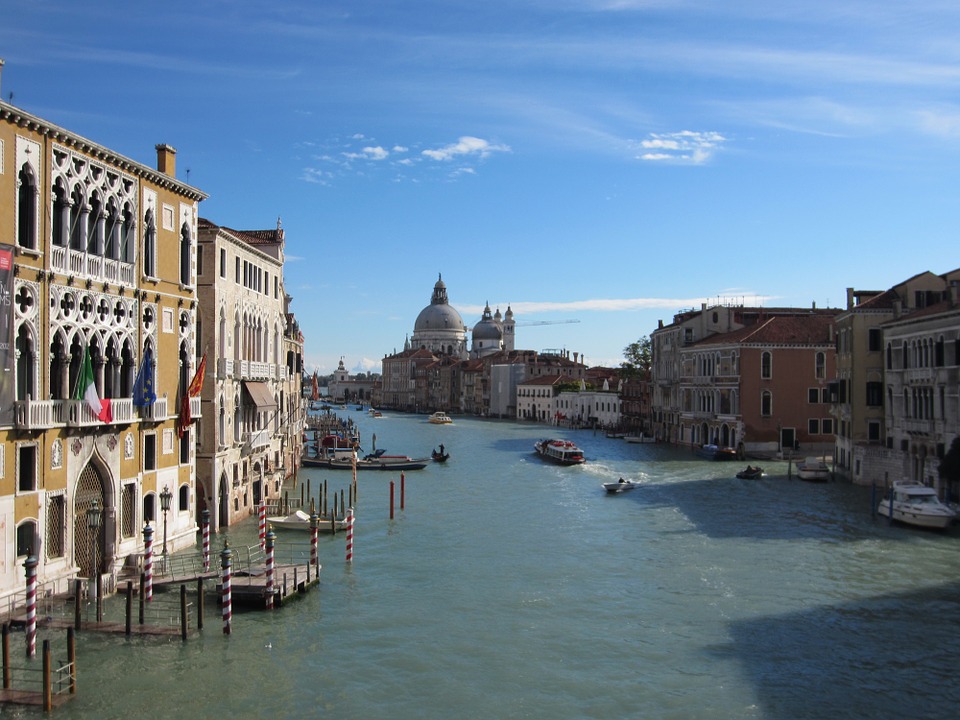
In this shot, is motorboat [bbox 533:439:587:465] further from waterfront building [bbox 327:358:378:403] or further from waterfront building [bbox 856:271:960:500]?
waterfront building [bbox 327:358:378:403]

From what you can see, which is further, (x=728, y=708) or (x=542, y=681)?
(x=542, y=681)

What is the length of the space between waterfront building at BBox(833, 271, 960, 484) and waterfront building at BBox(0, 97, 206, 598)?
20.0m

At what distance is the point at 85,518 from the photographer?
14828mm

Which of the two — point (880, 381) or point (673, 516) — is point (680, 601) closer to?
point (673, 516)

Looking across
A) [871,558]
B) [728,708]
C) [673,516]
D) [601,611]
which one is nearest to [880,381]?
[673,516]

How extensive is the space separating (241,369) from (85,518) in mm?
7899

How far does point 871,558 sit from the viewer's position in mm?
18859

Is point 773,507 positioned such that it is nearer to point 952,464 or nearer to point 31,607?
point 952,464

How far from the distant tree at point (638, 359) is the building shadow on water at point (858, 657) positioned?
50888 mm

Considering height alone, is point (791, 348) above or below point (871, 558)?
above

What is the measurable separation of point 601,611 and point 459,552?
17.5ft

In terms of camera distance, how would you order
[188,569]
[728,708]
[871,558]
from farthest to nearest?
[871,558], [188,569], [728,708]

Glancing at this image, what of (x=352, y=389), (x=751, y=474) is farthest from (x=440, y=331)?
(x=751, y=474)

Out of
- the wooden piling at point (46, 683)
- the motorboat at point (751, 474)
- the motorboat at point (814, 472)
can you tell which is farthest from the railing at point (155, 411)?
the motorboat at point (814, 472)
